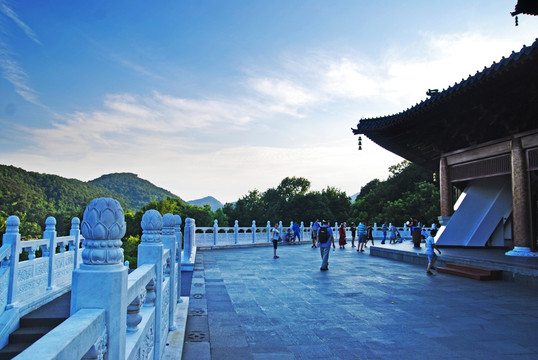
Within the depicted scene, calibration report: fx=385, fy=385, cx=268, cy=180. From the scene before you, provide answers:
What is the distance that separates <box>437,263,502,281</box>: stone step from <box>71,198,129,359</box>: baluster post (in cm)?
953

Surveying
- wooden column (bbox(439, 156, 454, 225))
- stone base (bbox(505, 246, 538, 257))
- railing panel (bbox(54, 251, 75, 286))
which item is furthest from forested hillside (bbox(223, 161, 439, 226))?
railing panel (bbox(54, 251, 75, 286))

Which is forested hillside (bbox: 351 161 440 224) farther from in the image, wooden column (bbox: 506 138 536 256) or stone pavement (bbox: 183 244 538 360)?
stone pavement (bbox: 183 244 538 360)

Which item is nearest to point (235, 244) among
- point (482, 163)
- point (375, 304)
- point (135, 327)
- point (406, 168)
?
point (482, 163)

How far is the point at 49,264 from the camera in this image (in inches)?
284

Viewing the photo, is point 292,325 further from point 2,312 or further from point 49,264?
point 49,264

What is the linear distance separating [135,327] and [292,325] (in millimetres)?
3312

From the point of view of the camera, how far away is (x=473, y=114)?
1163 cm

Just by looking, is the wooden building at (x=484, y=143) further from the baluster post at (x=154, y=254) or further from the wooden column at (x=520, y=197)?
the baluster post at (x=154, y=254)

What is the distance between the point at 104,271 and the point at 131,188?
114877mm

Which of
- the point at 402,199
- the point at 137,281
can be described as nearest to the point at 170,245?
the point at 137,281

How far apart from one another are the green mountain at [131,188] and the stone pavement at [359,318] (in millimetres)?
100374

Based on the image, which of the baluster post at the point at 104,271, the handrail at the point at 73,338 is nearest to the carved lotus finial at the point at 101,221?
the baluster post at the point at 104,271

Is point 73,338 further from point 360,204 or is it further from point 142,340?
point 360,204

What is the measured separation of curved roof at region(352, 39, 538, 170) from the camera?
9023 millimetres
